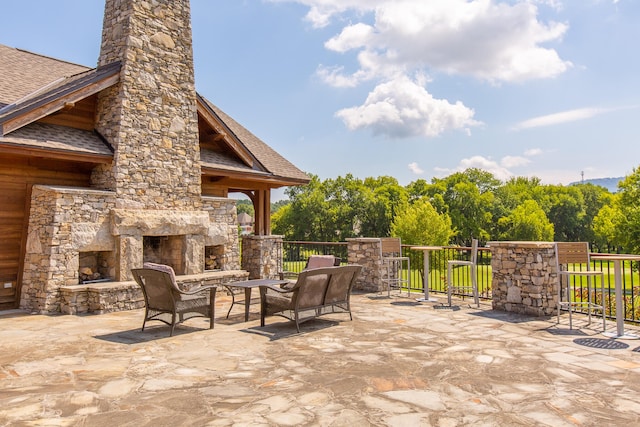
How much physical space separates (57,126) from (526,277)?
9.03m

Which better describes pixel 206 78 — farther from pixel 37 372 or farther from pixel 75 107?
pixel 37 372

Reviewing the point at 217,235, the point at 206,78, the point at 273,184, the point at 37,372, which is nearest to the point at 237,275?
the point at 217,235

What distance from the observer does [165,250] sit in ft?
32.8

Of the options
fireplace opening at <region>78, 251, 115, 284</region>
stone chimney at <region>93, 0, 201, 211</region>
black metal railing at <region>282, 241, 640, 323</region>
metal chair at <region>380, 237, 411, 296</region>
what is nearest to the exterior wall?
stone chimney at <region>93, 0, 201, 211</region>

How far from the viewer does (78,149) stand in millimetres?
8258

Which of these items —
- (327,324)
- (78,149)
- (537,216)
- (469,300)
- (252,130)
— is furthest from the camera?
(537,216)

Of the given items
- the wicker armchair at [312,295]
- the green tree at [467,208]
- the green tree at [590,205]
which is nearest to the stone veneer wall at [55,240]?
the wicker armchair at [312,295]

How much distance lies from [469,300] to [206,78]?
760cm

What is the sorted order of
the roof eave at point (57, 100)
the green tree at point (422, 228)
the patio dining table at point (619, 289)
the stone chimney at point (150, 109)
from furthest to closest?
the green tree at point (422, 228)
the stone chimney at point (150, 109)
the roof eave at point (57, 100)
the patio dining table at point (619, 289)

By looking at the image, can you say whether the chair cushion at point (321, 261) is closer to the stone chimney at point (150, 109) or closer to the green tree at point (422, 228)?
the stone chimney at point (150, 109)

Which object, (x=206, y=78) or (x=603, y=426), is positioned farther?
(x=206, y=78)

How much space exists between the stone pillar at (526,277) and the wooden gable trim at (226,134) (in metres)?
6.83

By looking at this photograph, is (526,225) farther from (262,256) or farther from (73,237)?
(73,237)

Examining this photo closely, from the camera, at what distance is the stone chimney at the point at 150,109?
8859mm
